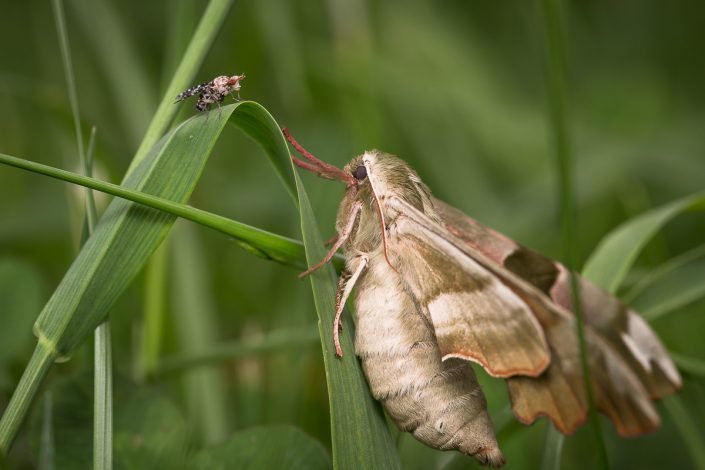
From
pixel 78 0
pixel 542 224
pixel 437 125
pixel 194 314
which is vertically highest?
pixel 78 0

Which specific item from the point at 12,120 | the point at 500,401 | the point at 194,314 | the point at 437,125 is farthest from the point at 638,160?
the point at 12,120

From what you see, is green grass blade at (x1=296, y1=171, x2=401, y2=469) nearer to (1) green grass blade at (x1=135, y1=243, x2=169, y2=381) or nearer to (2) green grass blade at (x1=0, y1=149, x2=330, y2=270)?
(2) green grass blade at (x1=0, y1=149, x2=330, y2=270)

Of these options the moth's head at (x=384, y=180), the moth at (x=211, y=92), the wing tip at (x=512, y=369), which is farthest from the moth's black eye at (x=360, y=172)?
the wing tip at (x=512, y=369)

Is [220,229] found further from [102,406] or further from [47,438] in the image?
[47,438]

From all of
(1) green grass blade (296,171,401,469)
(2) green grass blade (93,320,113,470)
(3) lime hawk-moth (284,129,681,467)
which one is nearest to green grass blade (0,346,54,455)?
(2) green grass blade (93,320,113,470)

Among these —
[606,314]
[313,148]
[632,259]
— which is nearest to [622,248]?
[632,259]

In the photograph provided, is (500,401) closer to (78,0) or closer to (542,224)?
(542,224)

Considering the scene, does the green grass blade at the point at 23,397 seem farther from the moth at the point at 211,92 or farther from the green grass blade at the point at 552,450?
the green grass blade at the point at 552,450
